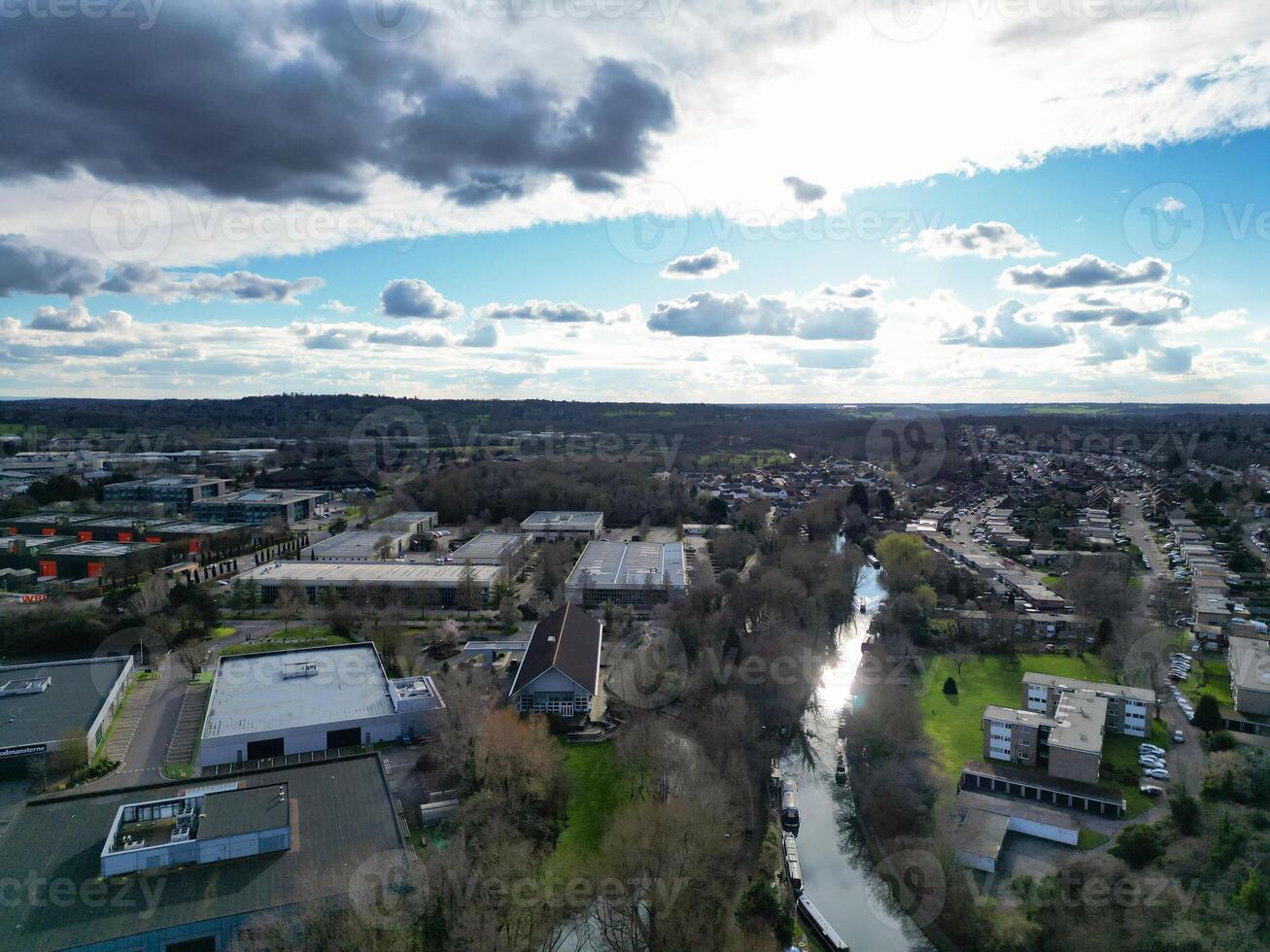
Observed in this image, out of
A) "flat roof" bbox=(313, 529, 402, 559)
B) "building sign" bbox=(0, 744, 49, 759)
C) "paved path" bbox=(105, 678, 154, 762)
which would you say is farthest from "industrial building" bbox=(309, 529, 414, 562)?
"building sign" bbox=(0, 744, 49, 759)

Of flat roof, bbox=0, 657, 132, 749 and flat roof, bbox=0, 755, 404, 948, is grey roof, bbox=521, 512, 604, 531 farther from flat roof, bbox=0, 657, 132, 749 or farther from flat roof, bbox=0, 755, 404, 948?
flat roof, bbox=0, 755, 404, 948

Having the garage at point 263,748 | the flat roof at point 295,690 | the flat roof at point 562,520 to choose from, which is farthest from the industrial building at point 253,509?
the garage at point 263,748

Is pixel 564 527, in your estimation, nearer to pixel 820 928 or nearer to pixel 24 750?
pixel 24 750

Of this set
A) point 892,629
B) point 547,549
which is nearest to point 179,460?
point 547,549

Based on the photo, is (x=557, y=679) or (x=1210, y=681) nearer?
(x=557, y=679)

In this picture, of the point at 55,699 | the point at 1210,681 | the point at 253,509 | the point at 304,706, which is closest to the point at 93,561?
the point at 253,509

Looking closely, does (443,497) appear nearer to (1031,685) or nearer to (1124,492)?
(1031,685)

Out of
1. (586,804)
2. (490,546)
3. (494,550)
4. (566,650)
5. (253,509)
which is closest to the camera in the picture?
(586,804)

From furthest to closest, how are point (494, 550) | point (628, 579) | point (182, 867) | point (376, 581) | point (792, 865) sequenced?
point (494, 550) < point (628, 579) < point (376, 581) < point (792, 865) < point (182, 867)
